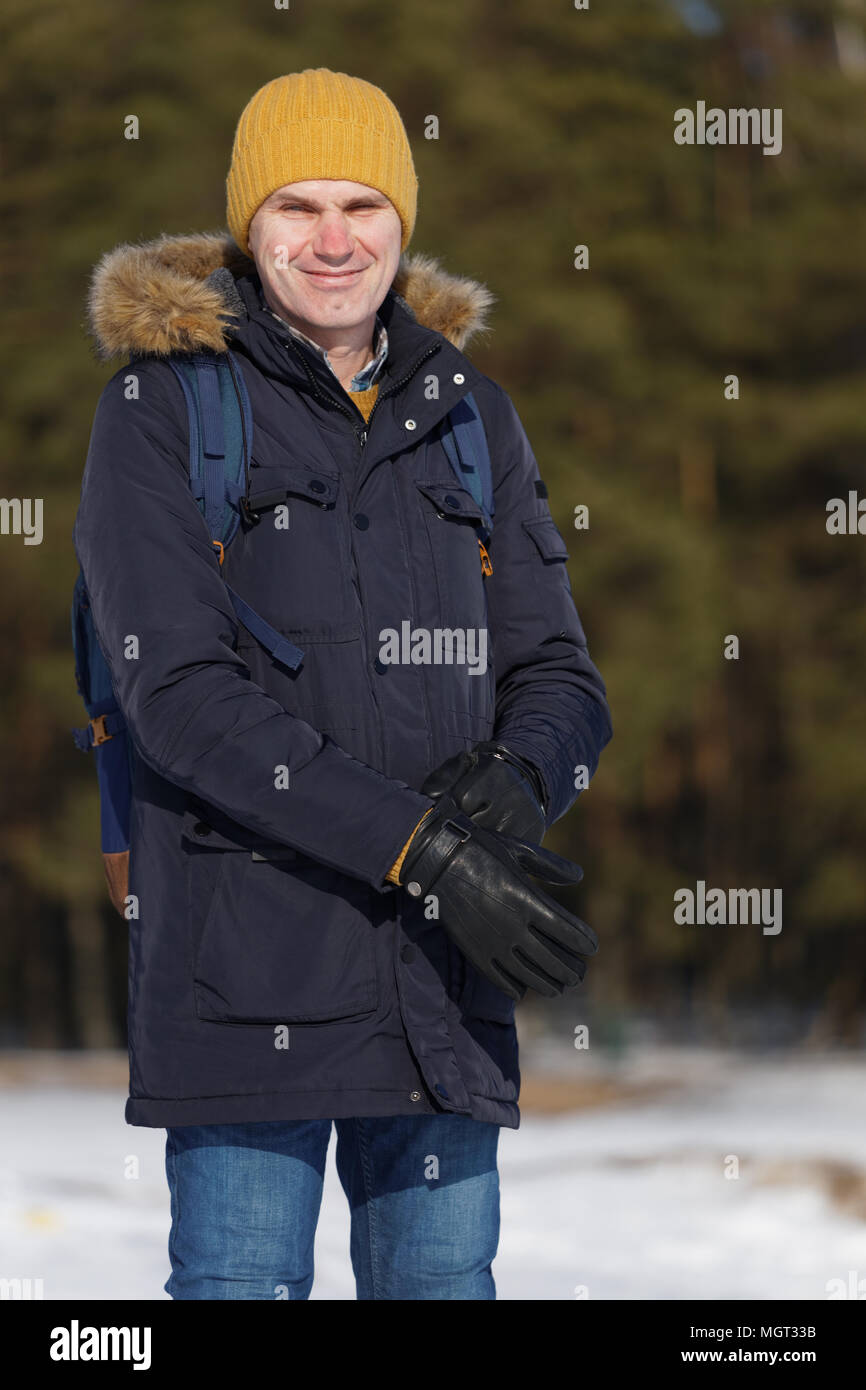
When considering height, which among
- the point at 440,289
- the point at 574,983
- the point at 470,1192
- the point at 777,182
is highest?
the point at 777,182

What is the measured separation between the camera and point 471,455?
1833mm

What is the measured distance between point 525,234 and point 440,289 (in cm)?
787

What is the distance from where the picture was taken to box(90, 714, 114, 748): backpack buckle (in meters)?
1.81

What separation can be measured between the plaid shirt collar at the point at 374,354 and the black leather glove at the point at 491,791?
46cm

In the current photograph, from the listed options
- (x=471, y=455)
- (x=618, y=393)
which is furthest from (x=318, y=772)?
(x=618, y=393)

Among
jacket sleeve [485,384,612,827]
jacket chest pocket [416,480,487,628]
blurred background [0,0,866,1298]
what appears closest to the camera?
jacket chest pocket [416,480,487,628]

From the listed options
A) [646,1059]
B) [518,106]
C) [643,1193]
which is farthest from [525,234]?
[643,1193]

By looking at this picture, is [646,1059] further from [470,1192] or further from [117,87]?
[470,1192]

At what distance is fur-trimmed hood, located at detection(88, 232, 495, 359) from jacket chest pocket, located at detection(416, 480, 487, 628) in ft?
0.93

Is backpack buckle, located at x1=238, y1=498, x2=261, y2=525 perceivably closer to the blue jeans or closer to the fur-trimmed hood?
the fur-trimmed hood

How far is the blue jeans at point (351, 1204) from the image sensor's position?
162 cm

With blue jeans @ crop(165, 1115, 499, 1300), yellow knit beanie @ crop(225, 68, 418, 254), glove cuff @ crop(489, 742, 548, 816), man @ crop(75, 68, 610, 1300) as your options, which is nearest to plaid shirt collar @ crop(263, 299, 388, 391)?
man @ crop(75, 68, 610, 1300)

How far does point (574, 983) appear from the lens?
156 centimetres
